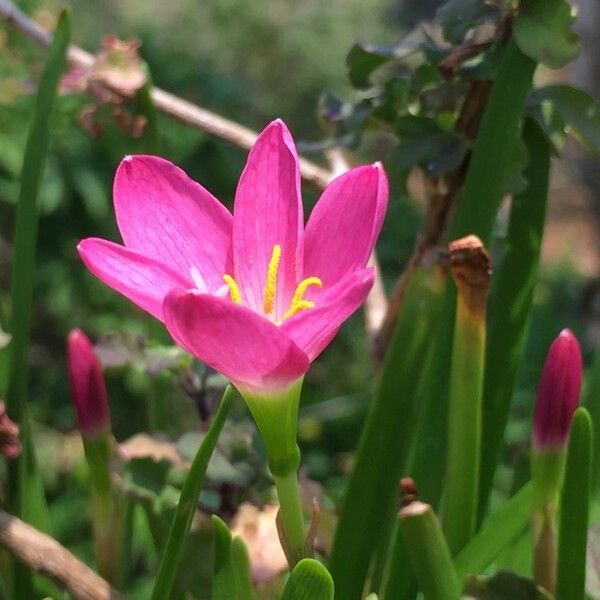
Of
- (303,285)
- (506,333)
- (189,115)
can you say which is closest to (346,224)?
(303,285)

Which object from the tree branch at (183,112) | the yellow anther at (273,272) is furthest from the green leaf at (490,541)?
the tree branch at (183,112)

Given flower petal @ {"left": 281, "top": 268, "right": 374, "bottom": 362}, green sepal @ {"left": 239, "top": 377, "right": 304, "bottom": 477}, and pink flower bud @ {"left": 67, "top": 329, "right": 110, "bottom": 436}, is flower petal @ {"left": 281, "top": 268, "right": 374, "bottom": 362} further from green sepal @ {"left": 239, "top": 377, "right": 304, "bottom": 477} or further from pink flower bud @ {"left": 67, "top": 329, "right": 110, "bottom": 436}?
pink flower bud @ {"left": 67, "top": 329, "right": 110, "bottom": 436}

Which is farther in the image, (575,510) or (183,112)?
(183,112)

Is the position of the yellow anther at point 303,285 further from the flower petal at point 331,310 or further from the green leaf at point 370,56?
the green leaf at point 370,56

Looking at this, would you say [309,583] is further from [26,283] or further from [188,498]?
[26,283]

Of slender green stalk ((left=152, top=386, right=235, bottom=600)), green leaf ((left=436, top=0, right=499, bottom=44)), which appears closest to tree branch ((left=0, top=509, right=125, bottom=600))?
slender green stalk ((left=152, top=386, right=235, bottom=600))

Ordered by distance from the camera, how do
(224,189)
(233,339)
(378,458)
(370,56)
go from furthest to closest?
(224,189) → (370,56) → (378,458) → (233,339)

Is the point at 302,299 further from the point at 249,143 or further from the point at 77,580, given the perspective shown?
the point at 249,143

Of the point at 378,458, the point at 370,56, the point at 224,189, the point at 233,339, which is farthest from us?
the point at 224,189
